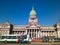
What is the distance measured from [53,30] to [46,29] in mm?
6198

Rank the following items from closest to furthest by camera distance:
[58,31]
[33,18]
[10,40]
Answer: [10,40] < [58,31] < [33,18]

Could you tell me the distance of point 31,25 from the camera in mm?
124812

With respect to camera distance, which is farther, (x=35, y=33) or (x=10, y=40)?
(x=35, y=33)

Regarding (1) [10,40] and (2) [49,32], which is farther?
(2) [49,32]

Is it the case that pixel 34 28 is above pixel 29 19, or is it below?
below

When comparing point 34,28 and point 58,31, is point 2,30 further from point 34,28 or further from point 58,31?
point 58,31

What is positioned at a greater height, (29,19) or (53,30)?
(29,19)

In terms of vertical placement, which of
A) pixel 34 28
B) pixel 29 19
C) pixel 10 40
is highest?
pixel 29 19

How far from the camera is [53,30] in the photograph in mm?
127688

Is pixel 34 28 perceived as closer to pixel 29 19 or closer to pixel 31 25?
pixel 31 25

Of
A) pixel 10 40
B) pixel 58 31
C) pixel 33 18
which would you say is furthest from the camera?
pixel 33 18

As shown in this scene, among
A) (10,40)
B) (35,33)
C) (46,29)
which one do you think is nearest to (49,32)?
(46,29)

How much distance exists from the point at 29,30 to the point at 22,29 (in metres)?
7.80

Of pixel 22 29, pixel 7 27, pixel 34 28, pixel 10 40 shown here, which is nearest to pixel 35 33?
pixel 34 28
